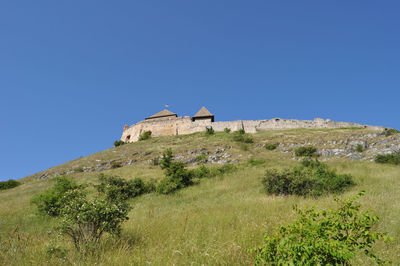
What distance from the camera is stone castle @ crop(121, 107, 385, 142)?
4409 cm

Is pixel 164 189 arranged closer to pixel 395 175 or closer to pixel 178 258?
pixel 178 258

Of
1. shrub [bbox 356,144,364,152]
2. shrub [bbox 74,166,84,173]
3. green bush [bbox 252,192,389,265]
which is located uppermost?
shrub [bbox 74,166,84,173]

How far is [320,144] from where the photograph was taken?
26.0 metres

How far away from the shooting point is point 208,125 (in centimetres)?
4606

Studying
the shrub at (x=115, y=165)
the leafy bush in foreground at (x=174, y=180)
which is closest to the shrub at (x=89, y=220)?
the leafy bush in foreground at (x=174, y=180)

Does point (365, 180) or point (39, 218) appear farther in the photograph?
point (365, 180)

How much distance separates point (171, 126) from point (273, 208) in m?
43.7

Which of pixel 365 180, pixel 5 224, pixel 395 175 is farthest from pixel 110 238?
pixel 395 175

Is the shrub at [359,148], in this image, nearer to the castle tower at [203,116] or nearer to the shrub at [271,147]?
the shrub at [271,147]

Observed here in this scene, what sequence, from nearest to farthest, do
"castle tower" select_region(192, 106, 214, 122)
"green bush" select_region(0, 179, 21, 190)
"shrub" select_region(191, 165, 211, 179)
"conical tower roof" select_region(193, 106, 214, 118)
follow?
"shrub" select_region(191, 165, 211, 179), "green bush" select_region(0, 179, 21, 190), "castle tower" select_region(192, 106, 214, 122), "conical tower roof" select_region(193, 106, 214, 118)

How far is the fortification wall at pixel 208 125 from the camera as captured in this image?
4397cm

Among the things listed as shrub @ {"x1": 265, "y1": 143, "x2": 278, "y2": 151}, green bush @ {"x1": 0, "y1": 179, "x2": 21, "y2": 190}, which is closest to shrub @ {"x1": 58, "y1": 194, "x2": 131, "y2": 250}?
shrub @ {"x1": 265, "y1": 143, "x2": 278, "y2": 151}

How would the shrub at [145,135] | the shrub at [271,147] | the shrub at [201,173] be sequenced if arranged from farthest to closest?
the shrub at [145,135] < the shrub at [271,147] < the shrub at [201,173]

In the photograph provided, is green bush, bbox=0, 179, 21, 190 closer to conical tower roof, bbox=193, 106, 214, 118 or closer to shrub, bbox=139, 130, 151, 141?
shrub, bbox=139, 130, 151, 141
